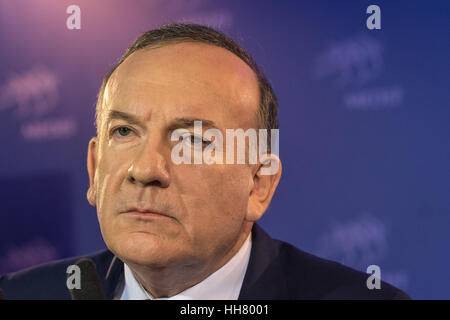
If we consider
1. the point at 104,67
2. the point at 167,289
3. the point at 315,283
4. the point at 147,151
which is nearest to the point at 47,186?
the point at 104,67

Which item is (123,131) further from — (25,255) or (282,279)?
(25,255)

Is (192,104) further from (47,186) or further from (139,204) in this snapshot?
(47,186)

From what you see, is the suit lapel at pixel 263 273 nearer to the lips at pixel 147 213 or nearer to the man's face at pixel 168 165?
the man's face at pixel 168 165

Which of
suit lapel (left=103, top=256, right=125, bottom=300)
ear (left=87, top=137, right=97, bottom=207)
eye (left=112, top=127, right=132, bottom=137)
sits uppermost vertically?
eye (left=112, top=127, right=132, bottom=137)

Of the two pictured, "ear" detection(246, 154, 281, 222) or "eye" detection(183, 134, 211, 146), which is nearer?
"eye" detection(183, 134, 211, 146)

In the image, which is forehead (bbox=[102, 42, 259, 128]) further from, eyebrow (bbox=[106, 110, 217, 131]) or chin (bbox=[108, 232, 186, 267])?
chin (bbox=[108, 232, 186, 267])

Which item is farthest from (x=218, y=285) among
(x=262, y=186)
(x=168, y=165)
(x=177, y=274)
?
(x=168, y=165)

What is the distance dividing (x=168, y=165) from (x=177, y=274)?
0.28 meters

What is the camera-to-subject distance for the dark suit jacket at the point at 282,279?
133cm

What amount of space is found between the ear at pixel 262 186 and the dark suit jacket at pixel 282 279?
143 millimetres

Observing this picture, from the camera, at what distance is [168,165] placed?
1.09m

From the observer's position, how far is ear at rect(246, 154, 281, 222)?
127cm

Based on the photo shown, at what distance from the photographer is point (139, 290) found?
134 centimetres

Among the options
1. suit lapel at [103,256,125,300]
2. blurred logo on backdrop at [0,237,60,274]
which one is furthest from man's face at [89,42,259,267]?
blurred logo on backdrop at [0,237,60,274]
